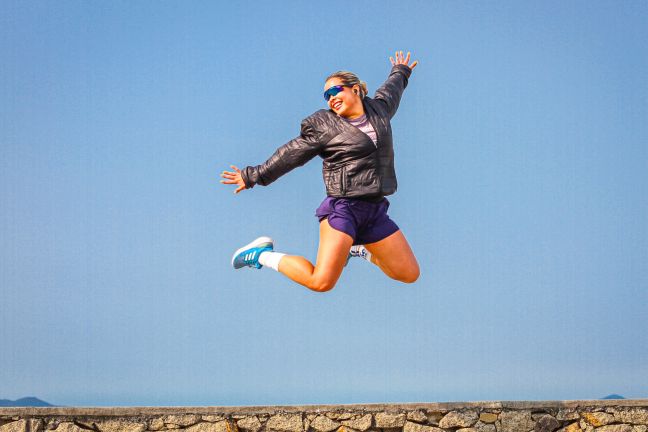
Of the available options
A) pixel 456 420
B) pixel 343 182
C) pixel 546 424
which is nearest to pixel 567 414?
pixel 546 424

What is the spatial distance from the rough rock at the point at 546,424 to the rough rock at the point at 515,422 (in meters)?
0.07

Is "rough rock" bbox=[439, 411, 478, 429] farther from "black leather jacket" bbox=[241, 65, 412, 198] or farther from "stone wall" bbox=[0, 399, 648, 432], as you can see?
"black leather jacket" bbox=[241, 65, 412, 198]

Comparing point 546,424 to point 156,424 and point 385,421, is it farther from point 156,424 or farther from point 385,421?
point 156,424

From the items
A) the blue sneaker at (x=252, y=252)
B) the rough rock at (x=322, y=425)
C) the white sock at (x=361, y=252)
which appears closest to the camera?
the blue sneaker at (x=252, y=252)

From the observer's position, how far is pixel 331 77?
20.4 ft

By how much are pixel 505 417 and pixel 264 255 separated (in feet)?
11.0

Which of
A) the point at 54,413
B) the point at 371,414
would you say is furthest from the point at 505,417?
the point at 54,413

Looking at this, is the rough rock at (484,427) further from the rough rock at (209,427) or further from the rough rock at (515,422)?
the rough rock at (209,427)

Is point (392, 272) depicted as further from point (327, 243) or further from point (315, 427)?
point (315, 427)

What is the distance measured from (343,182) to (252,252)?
97 cm

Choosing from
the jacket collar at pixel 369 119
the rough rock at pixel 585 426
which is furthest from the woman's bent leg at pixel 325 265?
the rough rock at pixel 585 426

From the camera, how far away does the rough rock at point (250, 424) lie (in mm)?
7582

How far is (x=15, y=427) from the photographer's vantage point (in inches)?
296

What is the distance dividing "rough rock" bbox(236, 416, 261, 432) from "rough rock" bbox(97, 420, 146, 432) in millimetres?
959
